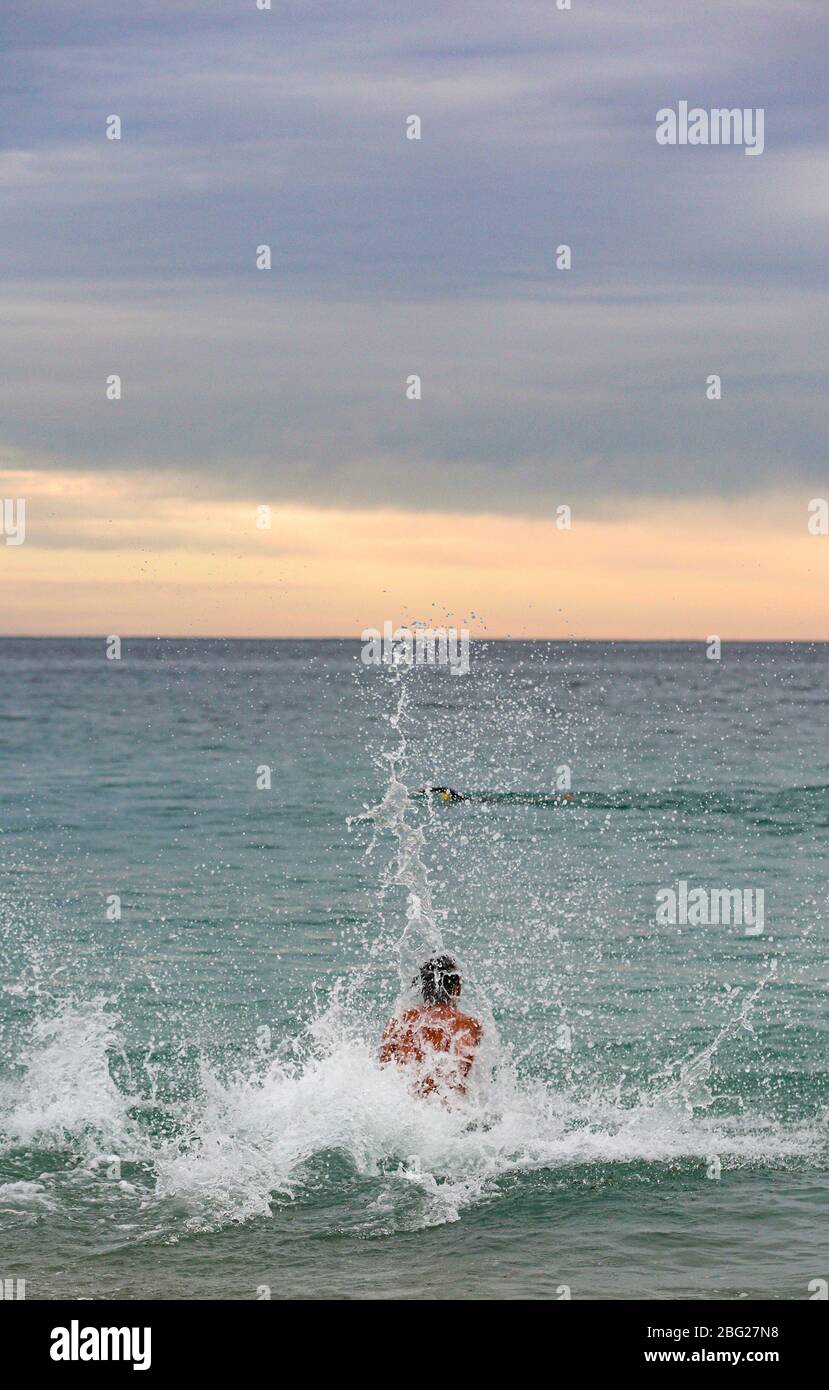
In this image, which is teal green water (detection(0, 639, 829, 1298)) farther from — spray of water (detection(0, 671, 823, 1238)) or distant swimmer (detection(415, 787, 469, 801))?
distant swimmer (detection(415, 787, 469, 801))

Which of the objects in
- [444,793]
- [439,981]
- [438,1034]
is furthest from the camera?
[444,793]

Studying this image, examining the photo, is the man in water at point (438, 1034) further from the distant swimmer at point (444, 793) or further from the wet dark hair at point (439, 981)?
the distant swimmer at point (444, 793)

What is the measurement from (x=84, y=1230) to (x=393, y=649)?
17.3 feet

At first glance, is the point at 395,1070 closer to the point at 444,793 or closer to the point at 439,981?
the point at 439,981

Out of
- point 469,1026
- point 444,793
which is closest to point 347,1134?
point 469,1026

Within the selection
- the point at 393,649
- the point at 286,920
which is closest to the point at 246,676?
the point at 286,920

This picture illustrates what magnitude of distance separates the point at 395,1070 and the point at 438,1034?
1.99 feet

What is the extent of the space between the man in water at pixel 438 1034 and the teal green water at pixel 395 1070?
0.78ft

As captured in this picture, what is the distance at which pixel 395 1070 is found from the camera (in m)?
12.7

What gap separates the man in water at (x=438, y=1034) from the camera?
40.5 ft

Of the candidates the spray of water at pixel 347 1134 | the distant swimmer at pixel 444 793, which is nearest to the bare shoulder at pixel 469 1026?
the spray of water at pixel 347 1134

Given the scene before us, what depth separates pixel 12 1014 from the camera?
1708 cm
